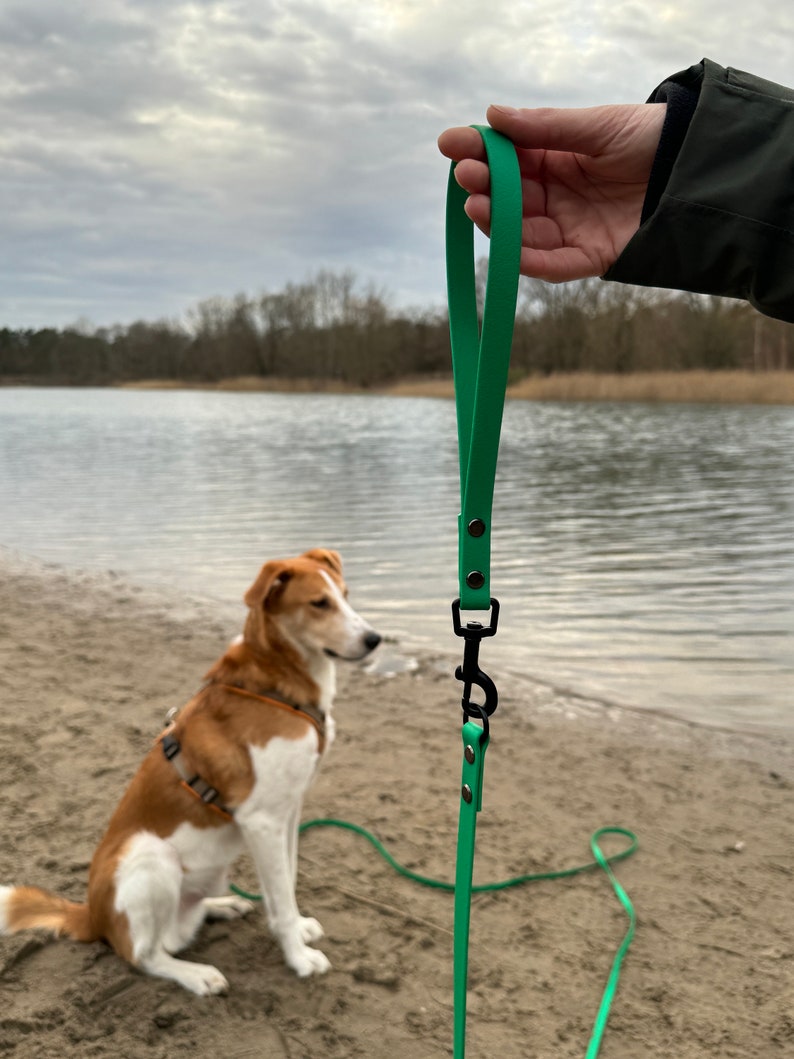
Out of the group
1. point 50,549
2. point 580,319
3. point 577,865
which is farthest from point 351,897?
point 580,319

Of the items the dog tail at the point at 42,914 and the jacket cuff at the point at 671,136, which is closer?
the jacket cuff at the point at 671,136

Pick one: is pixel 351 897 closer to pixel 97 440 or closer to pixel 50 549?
pixel 50 549

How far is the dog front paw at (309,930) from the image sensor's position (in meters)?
3.49

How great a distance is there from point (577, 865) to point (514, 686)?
2.63 m

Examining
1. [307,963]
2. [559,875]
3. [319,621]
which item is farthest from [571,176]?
[559,875]

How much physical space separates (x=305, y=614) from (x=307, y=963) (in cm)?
140

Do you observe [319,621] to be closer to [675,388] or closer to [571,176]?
[571,176]

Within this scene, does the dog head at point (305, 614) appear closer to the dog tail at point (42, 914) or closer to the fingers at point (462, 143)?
the dog tail at point (42, 914)

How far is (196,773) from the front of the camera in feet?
10.6

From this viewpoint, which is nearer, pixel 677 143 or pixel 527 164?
pixel 677 143

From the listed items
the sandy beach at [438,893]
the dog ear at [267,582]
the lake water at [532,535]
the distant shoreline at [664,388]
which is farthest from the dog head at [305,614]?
the distant shoreline at [664,388]

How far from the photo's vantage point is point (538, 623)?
A: 846 centimetres

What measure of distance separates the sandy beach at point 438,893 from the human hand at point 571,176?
105 inches

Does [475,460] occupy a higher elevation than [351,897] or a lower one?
higher
